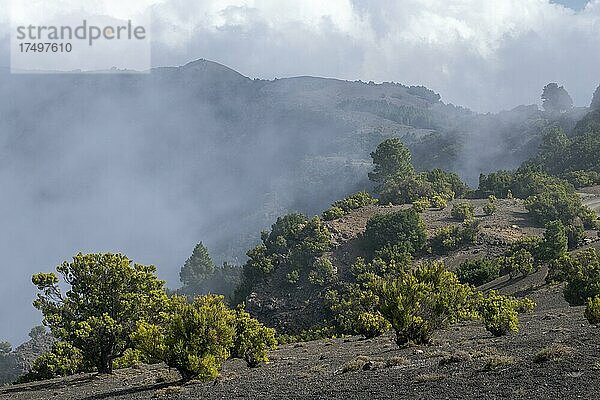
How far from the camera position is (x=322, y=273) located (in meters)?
A: 53.8

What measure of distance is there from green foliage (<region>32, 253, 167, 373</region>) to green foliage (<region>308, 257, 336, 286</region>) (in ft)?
103

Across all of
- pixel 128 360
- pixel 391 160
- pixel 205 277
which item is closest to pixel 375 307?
pixel 128 360

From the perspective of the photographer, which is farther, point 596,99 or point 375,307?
point 596,99

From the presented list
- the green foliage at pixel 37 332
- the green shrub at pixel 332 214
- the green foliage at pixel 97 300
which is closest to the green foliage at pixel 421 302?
the green foliage at pixel 97 300

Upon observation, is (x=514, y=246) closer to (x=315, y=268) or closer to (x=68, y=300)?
(x=315, y=268)

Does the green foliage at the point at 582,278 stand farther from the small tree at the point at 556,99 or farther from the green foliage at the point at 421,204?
the small tree at the point at 556,99

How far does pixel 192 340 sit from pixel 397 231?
3839 centimetres

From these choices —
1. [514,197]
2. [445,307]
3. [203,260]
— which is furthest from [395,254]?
[203,260]

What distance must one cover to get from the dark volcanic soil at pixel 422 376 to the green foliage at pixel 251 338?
0.38 m

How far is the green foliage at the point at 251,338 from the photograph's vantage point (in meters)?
20.4

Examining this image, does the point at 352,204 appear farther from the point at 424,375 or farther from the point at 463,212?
the point at 424,375

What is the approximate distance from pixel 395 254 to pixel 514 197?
2287cm

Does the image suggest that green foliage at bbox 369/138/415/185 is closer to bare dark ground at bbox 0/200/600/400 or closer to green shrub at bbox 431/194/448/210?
green shrub at bbox 431/194/448/210

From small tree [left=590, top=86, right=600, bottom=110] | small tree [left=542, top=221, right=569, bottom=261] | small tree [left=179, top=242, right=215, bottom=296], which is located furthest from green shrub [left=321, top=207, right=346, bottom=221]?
small tree [left=590, top=86, right=600, bottom=110]
